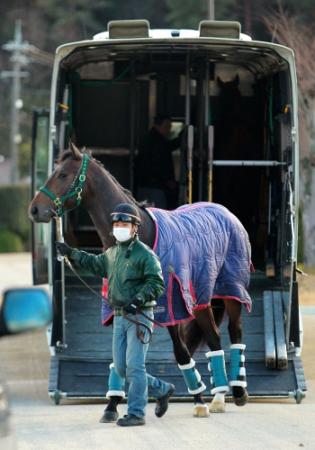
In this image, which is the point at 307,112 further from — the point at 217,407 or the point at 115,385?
the point at 115,385

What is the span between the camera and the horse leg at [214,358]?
433 inches

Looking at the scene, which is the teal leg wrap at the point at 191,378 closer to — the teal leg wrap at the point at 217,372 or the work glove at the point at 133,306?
the teal leg wrap at the point at 217,372

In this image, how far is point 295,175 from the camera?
1225 centimetres

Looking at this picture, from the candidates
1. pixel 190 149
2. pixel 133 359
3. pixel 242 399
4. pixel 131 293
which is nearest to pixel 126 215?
pixel 131 293

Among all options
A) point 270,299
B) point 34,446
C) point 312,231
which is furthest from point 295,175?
point 312,231

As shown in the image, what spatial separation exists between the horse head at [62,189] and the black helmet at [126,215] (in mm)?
1030

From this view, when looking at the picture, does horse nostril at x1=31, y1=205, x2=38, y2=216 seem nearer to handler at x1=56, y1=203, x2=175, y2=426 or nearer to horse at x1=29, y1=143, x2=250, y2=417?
horse at x1=29, y1=143, x2=250, y2=417

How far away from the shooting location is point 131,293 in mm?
10055

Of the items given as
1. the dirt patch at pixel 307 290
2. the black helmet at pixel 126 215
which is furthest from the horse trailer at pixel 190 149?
the dirt patch at pixel 307 290

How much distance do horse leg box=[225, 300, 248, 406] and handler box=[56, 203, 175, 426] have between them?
52.1 inches

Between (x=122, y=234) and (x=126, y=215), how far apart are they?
0.51 ft

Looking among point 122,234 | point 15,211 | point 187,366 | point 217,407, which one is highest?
point 122,234

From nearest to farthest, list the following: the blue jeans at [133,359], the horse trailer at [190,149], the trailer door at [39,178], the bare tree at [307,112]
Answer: the blue jeans at [133,359] → the horse trailer at [190,149] → the trailer door at [39,178] → the bare tree at [307,112]

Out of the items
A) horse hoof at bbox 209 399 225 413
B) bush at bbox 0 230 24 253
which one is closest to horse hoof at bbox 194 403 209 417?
horse hoof at bbox 209 399 225 413
